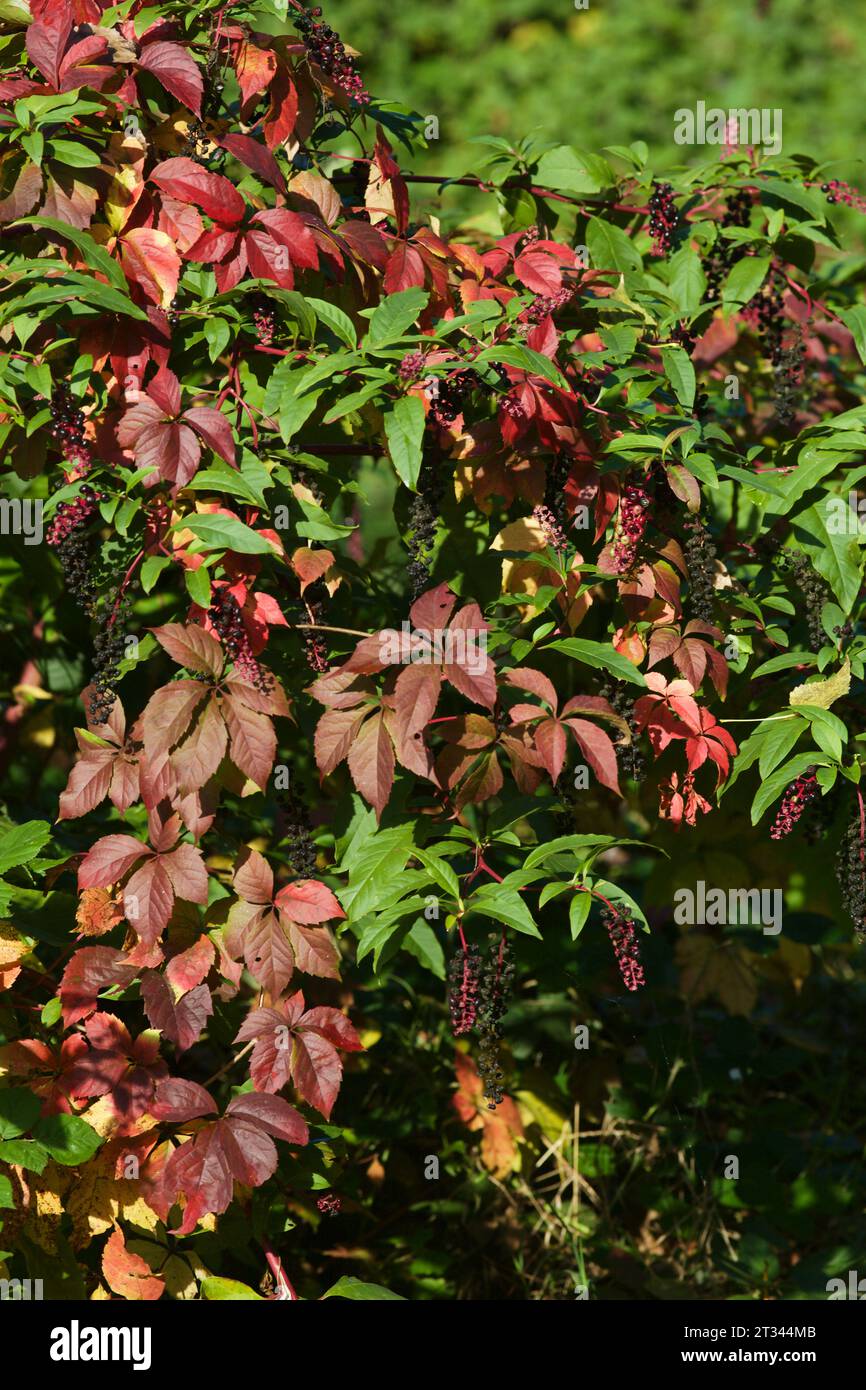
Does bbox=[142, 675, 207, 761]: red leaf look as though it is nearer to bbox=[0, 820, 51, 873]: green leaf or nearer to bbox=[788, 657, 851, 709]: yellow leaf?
bbox=[0, 820, 51, 873]: green leaf

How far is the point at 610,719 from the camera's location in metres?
2.11

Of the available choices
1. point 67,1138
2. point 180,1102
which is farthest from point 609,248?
point 67,1138

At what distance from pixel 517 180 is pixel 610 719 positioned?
3.75 ft

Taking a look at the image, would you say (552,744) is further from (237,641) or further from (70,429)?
(70,429)

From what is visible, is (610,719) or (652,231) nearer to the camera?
(610,719)

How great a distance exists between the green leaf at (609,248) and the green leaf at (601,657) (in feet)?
2.85

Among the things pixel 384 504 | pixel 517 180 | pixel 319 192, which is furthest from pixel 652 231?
pixel 384 504

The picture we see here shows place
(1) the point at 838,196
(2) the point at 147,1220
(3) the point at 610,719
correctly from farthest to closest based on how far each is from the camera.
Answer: (1) the point at 838,196
(2) the point at 147,1220
(3) the point at 610,719

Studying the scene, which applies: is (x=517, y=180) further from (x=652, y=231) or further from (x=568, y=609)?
(x=568, y=609)

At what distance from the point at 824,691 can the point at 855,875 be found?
272 mm

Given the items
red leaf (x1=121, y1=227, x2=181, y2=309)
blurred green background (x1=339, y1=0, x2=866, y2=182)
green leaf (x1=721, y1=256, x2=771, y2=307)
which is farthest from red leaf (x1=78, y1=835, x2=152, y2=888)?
blurred green background (x1=339, y1=0, x2=866, y2=182)

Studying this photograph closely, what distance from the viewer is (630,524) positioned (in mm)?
2160

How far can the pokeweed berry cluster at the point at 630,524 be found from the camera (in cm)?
216

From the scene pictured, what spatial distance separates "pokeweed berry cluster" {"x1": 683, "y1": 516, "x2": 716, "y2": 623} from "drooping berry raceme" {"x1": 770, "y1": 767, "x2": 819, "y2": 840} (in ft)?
0.90
